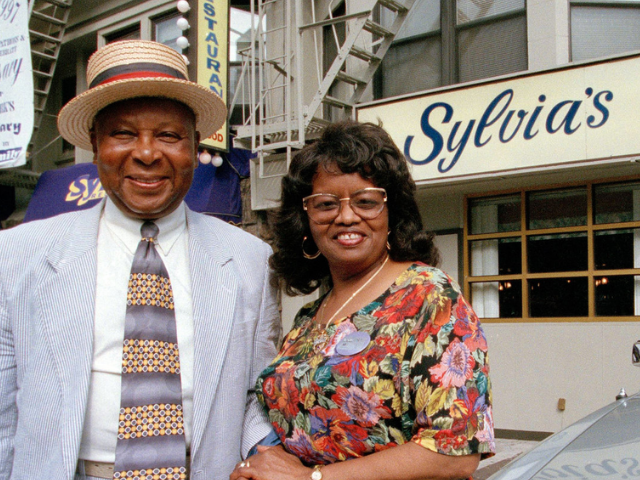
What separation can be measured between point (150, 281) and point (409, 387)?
0.96 meters

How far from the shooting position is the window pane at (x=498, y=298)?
758 centimetres

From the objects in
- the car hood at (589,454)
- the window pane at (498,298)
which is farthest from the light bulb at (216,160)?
the car hood at (589,454)

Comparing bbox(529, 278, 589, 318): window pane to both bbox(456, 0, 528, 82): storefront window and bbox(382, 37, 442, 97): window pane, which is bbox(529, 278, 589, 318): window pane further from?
bbox(382, 37, 442, 97): window pane

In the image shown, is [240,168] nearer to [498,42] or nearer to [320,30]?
[320,30]

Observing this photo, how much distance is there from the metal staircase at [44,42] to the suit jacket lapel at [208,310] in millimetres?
8426

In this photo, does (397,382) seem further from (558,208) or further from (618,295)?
(558,208)

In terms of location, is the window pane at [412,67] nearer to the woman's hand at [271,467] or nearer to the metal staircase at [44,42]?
the metal staircase at [44,42]

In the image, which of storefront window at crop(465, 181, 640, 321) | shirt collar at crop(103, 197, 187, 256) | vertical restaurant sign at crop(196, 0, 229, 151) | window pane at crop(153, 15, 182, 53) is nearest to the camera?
shirt collar at crop(103, 197, 187, 256)

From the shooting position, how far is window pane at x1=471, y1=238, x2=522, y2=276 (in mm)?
7610

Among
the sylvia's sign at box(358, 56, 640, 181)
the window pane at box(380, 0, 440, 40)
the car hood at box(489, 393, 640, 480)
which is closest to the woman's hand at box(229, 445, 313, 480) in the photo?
the car hood at box(489, 393, 640, 480)

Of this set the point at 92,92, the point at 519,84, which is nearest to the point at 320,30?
the point at 519,84

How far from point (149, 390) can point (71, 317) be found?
0.35 m

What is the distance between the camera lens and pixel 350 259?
2.29 m

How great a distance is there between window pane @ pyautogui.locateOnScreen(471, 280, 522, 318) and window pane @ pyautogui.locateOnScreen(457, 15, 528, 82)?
2495 millimetres
